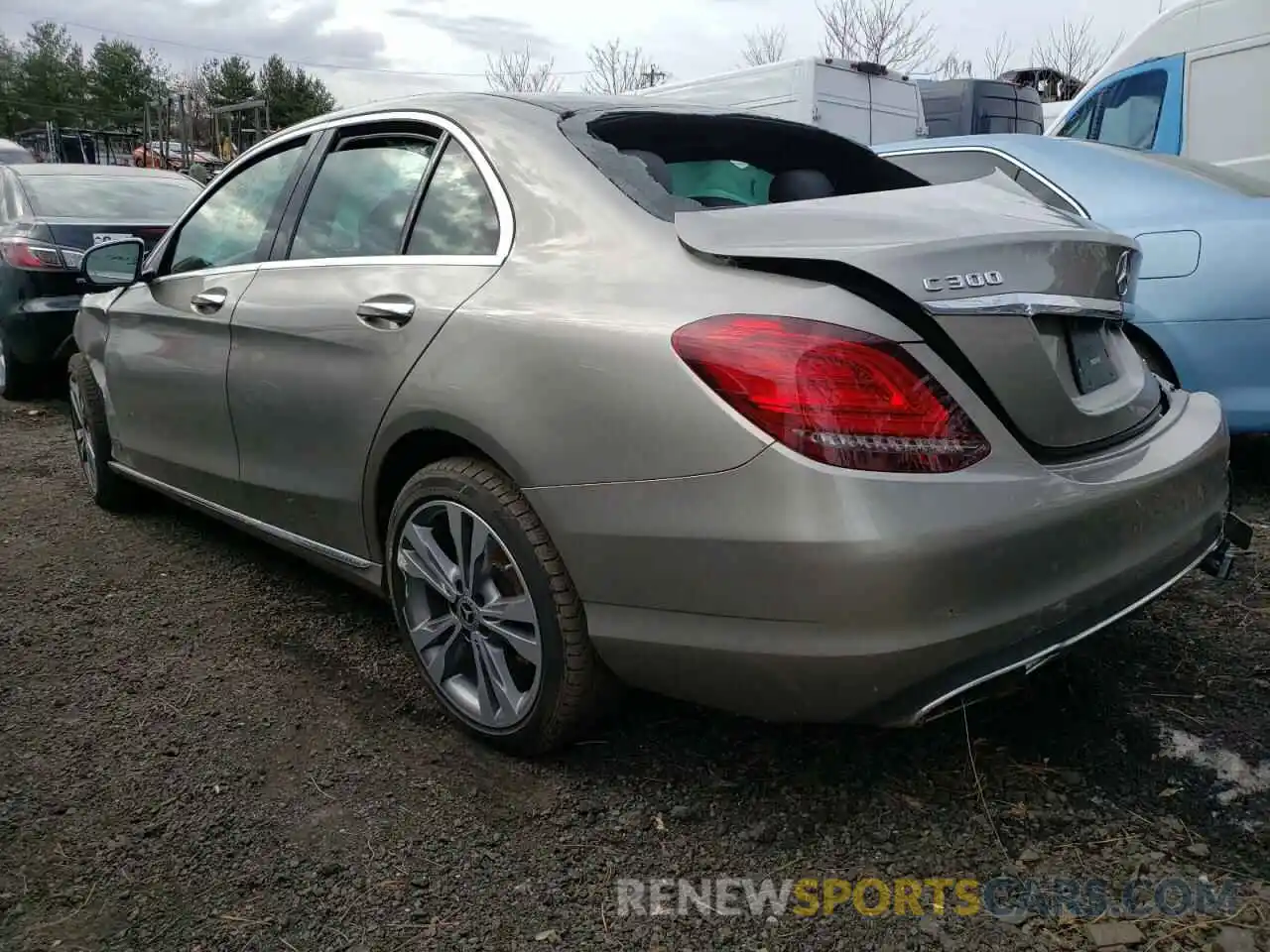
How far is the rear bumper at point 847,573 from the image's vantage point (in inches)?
69.9

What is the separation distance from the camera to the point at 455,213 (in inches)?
101

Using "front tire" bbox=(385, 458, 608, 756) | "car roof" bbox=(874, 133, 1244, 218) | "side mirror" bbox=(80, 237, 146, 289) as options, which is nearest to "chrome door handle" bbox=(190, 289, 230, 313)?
"side mirror" bbox=(80, 237, 146, 289)

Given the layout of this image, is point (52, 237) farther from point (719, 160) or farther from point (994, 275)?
point (994, 275)

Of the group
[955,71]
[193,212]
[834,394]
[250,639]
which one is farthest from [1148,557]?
[955,71]

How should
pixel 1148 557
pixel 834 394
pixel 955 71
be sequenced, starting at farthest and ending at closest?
pixel 955 71, pixel 1148 557, pixel 834 394

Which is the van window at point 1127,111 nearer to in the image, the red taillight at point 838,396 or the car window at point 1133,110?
the car window at point 1133,110

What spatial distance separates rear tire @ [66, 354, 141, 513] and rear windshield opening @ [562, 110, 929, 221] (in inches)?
107

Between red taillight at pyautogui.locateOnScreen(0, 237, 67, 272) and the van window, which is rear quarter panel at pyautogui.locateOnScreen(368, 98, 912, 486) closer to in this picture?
red taillight at pyautogui.locateOnScreen(0, 237, 67, 272)

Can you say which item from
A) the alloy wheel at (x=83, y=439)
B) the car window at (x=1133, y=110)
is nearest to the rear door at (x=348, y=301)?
the alloy wheel at (x=83, y=439)

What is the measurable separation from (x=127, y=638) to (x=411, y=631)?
45.2 inches

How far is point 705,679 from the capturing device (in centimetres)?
199

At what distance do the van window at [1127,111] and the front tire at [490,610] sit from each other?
20.3ft

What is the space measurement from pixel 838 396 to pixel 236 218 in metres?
2.50

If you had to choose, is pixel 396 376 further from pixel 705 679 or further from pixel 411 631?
pixel 705 679
